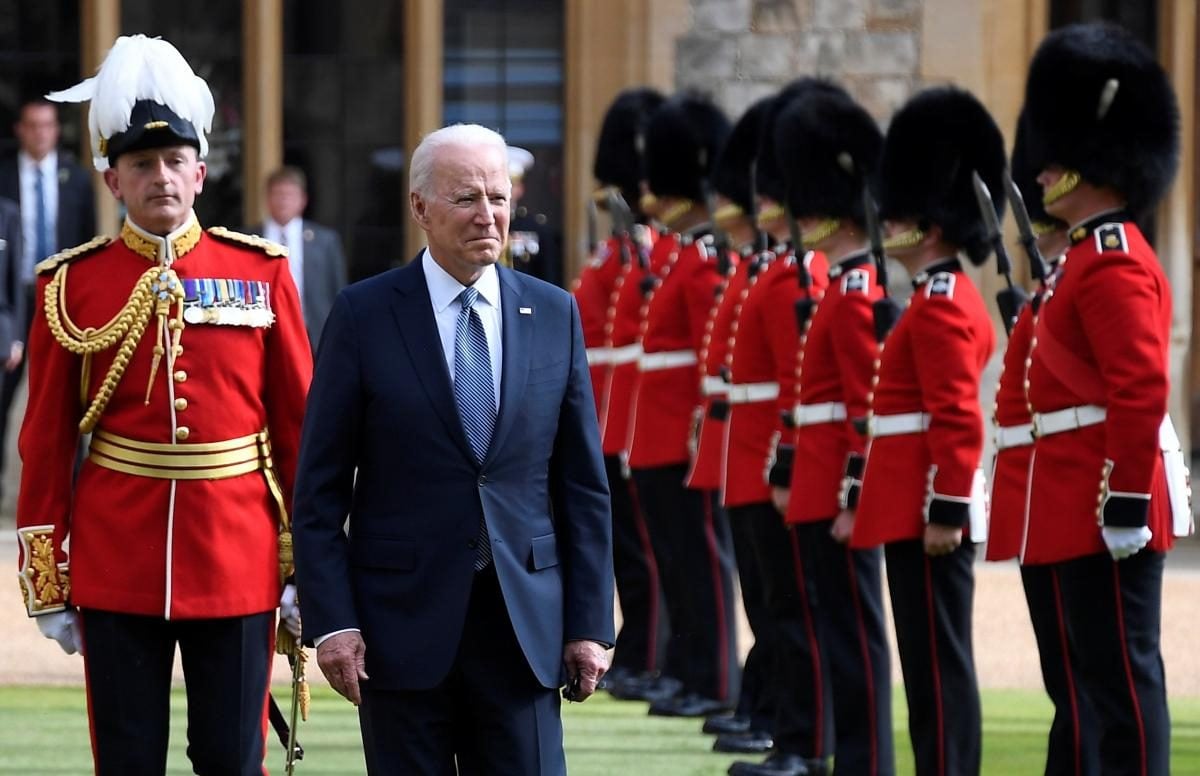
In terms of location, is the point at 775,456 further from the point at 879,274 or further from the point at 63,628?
the point at 63,628

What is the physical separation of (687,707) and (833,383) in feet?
5.28

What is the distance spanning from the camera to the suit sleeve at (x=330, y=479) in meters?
3.92

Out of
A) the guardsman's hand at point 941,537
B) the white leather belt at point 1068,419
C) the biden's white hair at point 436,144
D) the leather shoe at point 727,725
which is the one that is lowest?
the leather shoe at point 727,725

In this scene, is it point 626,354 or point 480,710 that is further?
point 626,354

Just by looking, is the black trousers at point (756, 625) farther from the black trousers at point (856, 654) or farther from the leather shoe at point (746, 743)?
the black trousers at point (856, 654)

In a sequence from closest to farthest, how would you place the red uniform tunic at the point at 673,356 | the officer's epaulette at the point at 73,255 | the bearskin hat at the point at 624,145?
1. the officer's epaulette at the point at 73,255
2. the red uniform tunic at the point at 673,356
3. the bearskin hat at the point at 624,145

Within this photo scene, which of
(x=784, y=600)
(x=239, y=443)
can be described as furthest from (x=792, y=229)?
(x=239, y=443)

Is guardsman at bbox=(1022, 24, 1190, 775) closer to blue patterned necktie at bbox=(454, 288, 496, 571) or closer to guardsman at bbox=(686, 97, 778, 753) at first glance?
blue patterned necktie at bbox=(454, 288, 496, 571)

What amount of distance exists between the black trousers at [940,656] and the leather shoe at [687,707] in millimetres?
1834

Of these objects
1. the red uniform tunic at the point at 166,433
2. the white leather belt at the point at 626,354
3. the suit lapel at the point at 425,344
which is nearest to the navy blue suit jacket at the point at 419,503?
the suit lapel at the point at 425,344

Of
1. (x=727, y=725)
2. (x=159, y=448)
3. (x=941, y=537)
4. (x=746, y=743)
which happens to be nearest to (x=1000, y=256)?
(x=941, y=537)

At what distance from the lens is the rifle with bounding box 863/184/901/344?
5.98 meters

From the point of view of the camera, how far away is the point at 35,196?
11.3 meters

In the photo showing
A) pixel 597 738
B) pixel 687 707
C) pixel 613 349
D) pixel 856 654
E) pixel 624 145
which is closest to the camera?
pixel 856 654
